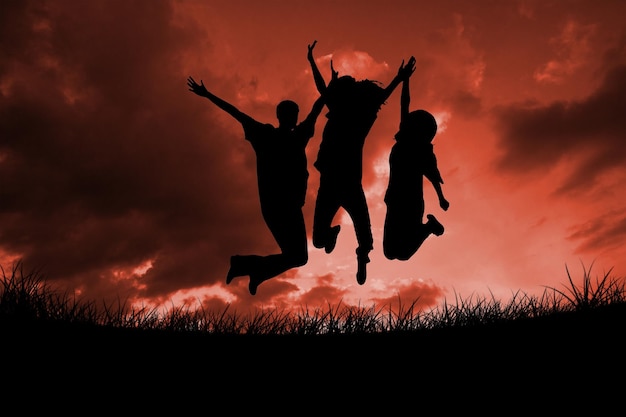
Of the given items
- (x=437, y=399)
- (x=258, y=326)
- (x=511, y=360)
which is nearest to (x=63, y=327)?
(x=258, y=326)

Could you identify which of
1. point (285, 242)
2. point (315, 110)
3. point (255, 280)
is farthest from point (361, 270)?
point (315, 110)

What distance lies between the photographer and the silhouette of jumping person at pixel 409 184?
6984 mm

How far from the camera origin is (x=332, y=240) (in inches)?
282

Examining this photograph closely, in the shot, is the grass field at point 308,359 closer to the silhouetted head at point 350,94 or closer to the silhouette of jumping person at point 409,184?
the silhouette of jumping person at point 409,184

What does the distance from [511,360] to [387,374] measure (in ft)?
3.97

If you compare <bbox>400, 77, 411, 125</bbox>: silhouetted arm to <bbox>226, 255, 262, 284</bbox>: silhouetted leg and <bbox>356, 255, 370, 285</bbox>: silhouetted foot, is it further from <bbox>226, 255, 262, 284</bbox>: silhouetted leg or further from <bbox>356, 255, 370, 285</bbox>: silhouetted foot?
<bbox>226, 255, 262, 284</bbox>: silhouetted leg

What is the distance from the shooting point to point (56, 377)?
4812mm

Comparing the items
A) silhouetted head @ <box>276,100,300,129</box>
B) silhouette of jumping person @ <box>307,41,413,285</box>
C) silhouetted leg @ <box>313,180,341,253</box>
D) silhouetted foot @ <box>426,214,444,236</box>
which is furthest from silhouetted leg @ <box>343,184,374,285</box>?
silhouetted head @ <box>276,100,300,129</box>

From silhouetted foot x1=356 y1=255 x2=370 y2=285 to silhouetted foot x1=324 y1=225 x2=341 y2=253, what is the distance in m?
0.36

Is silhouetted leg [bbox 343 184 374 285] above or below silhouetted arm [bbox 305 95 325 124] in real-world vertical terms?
below

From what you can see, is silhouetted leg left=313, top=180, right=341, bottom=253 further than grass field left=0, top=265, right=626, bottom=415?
Yes

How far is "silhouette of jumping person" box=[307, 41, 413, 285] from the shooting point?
22.2ft

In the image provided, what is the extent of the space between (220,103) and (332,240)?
2.19 m

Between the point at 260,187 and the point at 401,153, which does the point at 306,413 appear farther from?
the point at 401,153
